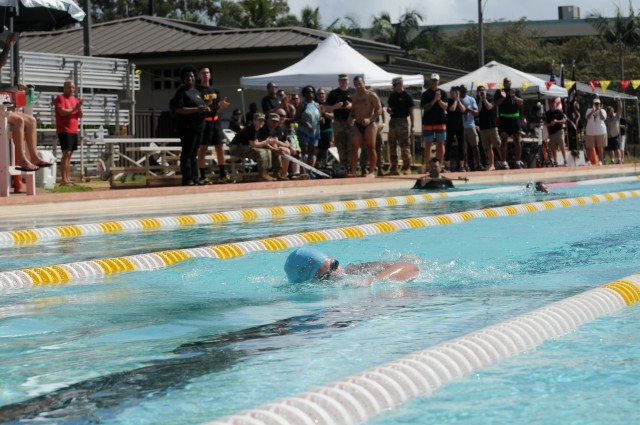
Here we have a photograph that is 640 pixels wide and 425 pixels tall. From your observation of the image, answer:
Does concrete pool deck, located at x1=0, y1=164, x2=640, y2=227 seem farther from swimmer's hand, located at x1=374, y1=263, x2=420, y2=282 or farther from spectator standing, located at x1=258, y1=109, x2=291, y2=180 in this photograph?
swimmer's hand, located at x1=374, y1=263, x2=420, y2=282

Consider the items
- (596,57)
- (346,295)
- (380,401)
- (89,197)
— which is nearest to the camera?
(380,401)

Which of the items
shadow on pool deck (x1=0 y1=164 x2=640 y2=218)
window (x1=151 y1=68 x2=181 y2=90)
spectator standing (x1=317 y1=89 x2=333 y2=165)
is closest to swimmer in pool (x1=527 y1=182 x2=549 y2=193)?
shadow on pool deck (x1=0 y1=164 x2=640 y2=218)

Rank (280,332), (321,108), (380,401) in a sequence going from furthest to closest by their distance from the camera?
1. (321,108)
2. (280,332)
3. (380,401)

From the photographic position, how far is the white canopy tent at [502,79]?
24.6m

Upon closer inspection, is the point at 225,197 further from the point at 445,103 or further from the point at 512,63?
the point at 512,63

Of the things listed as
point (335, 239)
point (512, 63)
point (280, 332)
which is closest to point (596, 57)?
point (512, 63)

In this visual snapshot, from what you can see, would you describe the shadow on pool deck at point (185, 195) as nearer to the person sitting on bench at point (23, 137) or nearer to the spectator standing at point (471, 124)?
the person sitting on bench at point (23, 137)

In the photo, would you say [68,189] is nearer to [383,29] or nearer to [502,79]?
[502,79]

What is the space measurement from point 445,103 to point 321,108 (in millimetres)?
2126

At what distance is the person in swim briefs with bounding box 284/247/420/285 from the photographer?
675 cm

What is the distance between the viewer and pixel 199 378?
4.28 metres

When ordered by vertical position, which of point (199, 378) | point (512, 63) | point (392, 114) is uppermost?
point (512, 63)

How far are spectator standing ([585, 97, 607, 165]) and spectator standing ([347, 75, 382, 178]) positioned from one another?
30.5 feet

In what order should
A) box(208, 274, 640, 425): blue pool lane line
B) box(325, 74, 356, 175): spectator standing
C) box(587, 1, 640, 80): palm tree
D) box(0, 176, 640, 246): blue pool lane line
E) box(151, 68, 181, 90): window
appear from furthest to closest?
1. box(587, 1, 640, 80): palm tree
2. box(151, 68, 181, 90): window
3. box(325, 74, 356, 175): spectator standing
4. box(0, 176, 640, 246): blue pool lane line
5. box(208, 274, 640, 425): blue pool lane line
